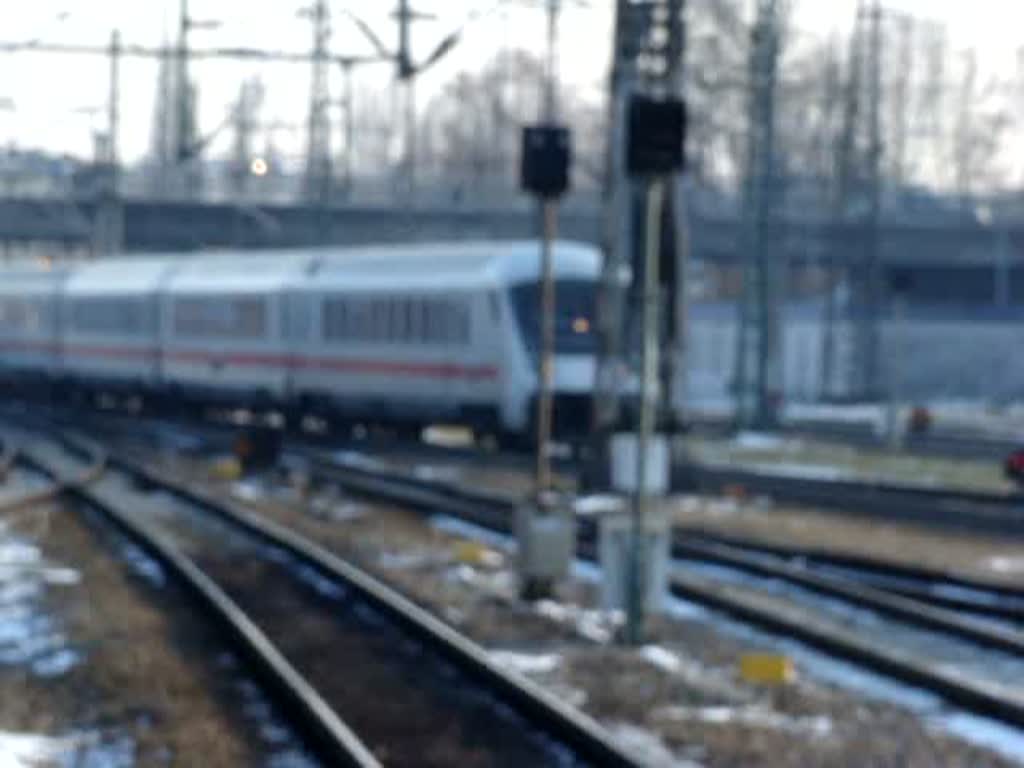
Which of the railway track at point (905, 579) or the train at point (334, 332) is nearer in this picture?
the railway track at point (905, 579)

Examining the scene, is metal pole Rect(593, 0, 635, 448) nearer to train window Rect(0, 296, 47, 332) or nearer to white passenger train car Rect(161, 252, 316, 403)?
white passenger train car Rect(161, 252, 316, 403)

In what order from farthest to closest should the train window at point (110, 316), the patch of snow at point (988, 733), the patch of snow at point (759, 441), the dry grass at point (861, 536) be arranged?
the train window at point (110, 316), the patch of snow at point (759, 441), the dry grass at point (861, 536), the patch of snow at point (988, 733)

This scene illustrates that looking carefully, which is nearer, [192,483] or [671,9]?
[671,9]

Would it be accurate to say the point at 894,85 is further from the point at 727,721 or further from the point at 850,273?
the point at 727,721

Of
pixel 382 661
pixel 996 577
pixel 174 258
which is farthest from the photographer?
pixel 174 258

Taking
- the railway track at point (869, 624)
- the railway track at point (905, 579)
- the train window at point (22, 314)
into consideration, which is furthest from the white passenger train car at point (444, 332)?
the train window at point (22, 314)

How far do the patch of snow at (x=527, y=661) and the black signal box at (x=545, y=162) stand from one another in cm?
370

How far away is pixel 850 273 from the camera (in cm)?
6800

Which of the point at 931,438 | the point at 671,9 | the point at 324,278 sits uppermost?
the point at 671,9

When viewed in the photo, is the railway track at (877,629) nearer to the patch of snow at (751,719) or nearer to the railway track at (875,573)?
the railway track at (875,573)

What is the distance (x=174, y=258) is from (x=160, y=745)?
36.3 metres

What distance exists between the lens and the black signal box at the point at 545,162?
15.6 m

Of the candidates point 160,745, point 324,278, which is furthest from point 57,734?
point 324,278

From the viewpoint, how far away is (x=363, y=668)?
12625 mm
